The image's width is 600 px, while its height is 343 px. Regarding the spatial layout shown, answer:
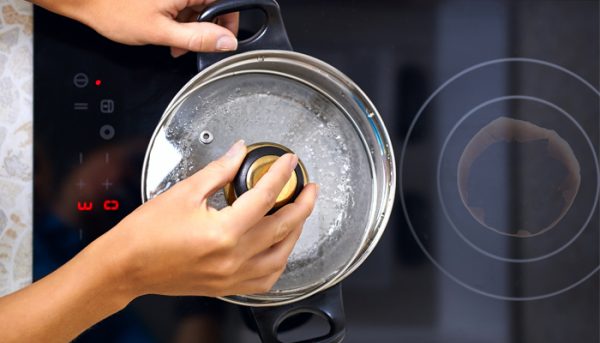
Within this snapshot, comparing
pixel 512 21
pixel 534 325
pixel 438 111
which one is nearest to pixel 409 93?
pixel 438 111

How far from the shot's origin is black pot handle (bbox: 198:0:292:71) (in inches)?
23.3

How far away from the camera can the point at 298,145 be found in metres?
0.65

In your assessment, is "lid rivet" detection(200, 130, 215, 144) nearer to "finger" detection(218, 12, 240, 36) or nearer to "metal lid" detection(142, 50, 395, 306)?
"metal lid" detection(142, 50, 395, 306)

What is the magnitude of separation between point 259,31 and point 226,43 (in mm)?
49

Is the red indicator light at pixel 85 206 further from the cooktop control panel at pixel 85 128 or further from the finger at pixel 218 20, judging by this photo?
the finger at pixel 218 20

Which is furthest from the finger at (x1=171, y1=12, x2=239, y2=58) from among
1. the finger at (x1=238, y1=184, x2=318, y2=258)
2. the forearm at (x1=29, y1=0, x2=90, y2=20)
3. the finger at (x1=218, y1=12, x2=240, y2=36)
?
the finger at (x1=238, y1=184, x2=318, y2=258)

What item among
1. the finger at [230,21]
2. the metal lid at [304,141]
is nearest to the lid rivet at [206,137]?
the metal lid at [304,141]

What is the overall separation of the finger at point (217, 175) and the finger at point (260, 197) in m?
0.03

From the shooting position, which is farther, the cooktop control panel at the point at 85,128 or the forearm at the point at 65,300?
the cooktop control panel at the point at 85,128

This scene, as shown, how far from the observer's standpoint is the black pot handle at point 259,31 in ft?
1.94

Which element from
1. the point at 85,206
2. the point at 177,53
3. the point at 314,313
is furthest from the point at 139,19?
the point at 314,313

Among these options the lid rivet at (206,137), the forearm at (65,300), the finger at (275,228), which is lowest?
the forearm at (65,300)

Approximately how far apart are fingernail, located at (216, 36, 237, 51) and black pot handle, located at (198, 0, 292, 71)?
0.7 inches

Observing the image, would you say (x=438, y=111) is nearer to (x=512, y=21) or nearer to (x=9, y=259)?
(x=512, y=21)
